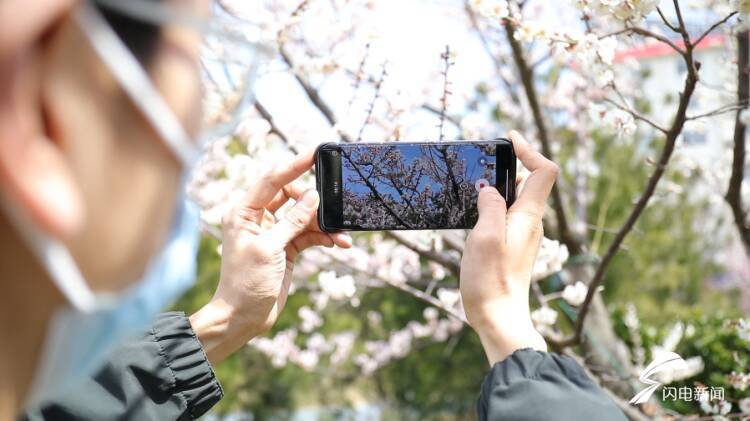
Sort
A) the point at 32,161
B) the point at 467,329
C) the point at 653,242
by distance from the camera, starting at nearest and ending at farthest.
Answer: the point at 32,161
the point at 467,329
the point at 653,242

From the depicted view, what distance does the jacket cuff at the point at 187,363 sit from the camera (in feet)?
4.43

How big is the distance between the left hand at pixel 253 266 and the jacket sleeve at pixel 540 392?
0.60 m

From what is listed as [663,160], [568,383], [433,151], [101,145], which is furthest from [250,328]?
[663,160]

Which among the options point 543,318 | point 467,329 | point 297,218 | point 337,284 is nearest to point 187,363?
point 297,218

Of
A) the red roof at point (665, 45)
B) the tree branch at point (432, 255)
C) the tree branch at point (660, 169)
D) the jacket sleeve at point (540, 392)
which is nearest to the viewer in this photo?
the jacket sleeve at point (540, 392)

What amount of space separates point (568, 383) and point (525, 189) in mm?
446

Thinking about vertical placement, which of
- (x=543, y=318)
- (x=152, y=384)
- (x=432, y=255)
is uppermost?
(x=152, y=384)

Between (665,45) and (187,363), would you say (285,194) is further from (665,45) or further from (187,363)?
(665,45)

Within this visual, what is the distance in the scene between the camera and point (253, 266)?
1488mm

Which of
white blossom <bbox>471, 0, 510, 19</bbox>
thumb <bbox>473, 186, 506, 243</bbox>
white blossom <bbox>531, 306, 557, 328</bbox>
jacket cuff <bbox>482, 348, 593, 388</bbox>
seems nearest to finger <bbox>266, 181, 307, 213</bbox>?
thumb <bbox>473, 186, 506, 243</bbox>

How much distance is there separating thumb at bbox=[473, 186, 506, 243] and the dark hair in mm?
742

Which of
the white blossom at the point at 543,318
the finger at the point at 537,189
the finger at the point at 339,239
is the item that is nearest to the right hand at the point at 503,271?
the finger at the point at 537,189

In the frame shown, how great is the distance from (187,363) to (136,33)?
914 millimetres
